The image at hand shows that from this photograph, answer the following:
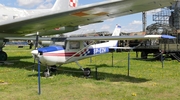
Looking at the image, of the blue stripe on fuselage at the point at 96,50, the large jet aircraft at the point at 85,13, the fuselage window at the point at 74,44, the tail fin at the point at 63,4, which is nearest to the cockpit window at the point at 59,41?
the fuselage window at the point at 74,44

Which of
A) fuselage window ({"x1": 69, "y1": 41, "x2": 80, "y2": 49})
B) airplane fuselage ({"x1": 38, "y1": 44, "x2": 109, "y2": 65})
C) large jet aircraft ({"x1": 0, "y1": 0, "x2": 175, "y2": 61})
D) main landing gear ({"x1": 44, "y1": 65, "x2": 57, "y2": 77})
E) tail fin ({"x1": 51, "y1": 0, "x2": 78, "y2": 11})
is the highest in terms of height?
tail fin ({"x1": 51, "y1": 0, "x2": 78, "y2": 11})

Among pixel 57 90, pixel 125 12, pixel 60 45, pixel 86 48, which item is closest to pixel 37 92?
pixel 57 90

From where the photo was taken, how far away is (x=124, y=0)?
7668mm

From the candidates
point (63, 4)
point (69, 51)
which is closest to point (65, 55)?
point (69, 51)

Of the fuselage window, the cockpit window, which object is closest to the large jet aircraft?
the cockpit window

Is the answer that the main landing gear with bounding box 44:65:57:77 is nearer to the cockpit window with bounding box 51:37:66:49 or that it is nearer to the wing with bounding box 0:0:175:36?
the cockpit window with bounding box 51:37:66:49

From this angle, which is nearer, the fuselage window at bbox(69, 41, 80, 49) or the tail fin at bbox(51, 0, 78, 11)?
the fuselage window at bbox(69, 41, 80, 49)

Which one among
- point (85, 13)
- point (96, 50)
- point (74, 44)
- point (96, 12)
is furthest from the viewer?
point (96, 50)

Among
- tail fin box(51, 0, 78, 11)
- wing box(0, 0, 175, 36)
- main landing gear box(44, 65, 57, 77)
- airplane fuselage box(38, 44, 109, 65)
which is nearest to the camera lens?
wing box(0, 0, 175, 36)

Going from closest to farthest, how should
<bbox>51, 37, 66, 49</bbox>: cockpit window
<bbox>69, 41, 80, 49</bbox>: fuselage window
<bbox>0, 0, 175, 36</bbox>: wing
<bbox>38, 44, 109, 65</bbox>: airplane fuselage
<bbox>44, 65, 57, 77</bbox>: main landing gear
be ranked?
<bbox>0, 0, 175, 36</bbox>: wing < <bbox>38, 44, 109, 65</bbox>: airplane fuselage < <bbox>44, 65, 57, 77</bbox>: main landing gear < <bbox>51, 37, 66, 49</bbox>: cockpit window < <bbox>69, 41, 80, 49</bbox>: fuselage window

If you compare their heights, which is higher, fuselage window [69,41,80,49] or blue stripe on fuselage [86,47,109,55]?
fuselage window [69,41,80,49]

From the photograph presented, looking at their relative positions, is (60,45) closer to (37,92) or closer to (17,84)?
(17,84)

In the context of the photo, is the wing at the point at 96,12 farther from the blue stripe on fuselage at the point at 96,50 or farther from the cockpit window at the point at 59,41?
the blue stripe on fuselage at the point at 96,50

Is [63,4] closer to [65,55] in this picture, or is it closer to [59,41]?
A: [59,41]
